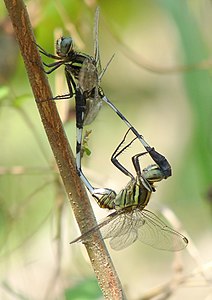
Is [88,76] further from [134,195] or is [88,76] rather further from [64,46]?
[134,195]

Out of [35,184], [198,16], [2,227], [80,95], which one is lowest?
[80,95]

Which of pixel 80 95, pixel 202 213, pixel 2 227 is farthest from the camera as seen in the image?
pixel 202 213

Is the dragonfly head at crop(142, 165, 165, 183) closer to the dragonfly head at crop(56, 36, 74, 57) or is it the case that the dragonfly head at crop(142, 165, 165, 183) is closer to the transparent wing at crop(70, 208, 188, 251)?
the transparent wing at crop(70, 208, 188, 251)

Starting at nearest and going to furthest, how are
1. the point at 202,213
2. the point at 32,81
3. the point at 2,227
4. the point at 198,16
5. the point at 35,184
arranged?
1. the point at 32,81
2. the point at 2,227
3. the point at 35,184
4. the point at 198,16
5. the point at 202,213

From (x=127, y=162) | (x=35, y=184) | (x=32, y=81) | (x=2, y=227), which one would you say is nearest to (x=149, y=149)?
(x=32, y=81)

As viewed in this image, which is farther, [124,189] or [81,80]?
[124,189]

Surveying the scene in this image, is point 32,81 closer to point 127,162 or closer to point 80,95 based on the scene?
point 80,95

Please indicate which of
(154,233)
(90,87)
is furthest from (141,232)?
(90,87)

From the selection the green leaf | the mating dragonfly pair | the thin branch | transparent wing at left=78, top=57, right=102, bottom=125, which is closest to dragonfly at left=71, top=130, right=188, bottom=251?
the mating dragonfly pair
